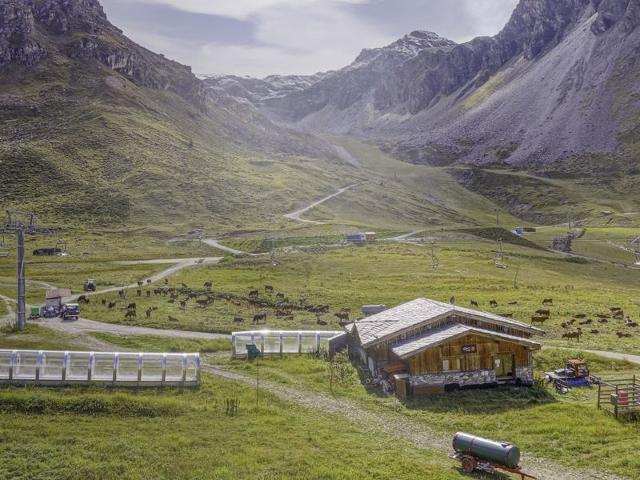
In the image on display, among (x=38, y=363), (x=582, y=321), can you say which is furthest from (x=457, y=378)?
(x=582, y=321)

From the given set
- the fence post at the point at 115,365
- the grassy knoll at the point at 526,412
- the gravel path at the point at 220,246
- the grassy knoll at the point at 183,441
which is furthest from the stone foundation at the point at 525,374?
the gravel path at the point at 220,246

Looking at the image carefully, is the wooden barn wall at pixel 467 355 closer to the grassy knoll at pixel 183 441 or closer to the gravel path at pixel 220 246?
the grassy knoll at pixel 183 441

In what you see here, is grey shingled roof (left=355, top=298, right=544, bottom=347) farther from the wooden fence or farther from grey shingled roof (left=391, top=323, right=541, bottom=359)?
the wooden fence

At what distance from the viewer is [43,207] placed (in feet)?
480

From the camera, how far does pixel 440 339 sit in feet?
119

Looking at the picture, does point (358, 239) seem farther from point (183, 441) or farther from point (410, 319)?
point (183, 441)

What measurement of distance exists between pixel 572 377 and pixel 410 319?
1133 centimetres

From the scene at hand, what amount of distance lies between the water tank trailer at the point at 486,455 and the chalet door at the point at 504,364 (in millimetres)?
12678

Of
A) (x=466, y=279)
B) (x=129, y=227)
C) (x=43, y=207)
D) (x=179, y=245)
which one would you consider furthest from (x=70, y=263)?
(x=466, y=279)

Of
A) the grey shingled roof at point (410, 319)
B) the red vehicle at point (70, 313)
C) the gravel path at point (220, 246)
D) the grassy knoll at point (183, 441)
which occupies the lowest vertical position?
the grassy knoll at point (183, 441)

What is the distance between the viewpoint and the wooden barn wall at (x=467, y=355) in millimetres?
36050

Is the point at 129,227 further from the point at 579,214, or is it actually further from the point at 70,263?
the point at 579,214

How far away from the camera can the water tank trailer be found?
23984 mm

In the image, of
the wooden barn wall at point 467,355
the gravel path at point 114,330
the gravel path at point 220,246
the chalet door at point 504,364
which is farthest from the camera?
the gravel path at point 220,246
